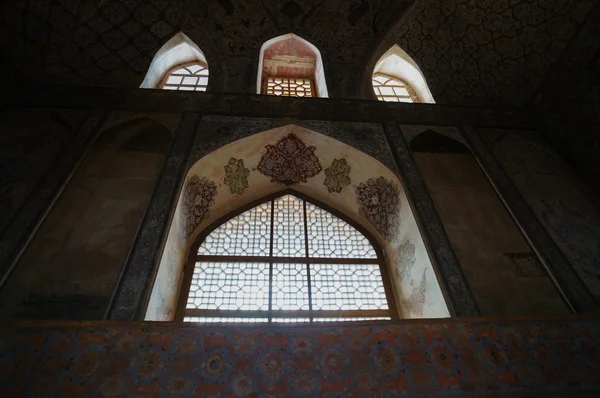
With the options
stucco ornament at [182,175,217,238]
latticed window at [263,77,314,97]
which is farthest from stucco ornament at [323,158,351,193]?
latticed window at [263,77,314,97]

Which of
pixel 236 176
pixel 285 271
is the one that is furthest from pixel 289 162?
pixel 285 271

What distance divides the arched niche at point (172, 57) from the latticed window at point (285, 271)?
6.97ft

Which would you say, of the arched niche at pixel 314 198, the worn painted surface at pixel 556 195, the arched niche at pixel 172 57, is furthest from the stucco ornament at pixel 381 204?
the arched niche at pixel 172 57

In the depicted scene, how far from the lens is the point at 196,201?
4.58 meters

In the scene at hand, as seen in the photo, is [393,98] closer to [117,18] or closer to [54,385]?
[117,18]

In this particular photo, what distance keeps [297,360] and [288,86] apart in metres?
4.21

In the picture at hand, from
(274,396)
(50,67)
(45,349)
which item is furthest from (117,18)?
(274,396)

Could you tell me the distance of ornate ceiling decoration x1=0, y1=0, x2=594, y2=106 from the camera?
499 centimetres

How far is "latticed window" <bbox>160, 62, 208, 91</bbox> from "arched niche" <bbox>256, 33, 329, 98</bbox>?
0.78 meters

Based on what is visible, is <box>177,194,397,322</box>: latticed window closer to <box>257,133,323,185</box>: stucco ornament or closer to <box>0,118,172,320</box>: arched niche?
<box>257,133,323,185</box>: stucco ornament

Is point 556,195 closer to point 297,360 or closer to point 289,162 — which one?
point 289,162

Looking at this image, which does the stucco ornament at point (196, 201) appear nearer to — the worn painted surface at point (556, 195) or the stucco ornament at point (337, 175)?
the stucco ornament at point (337, 175)

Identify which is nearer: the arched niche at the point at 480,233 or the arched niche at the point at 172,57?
the arched niche at the point at 480,233

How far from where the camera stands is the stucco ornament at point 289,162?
4980 mm
